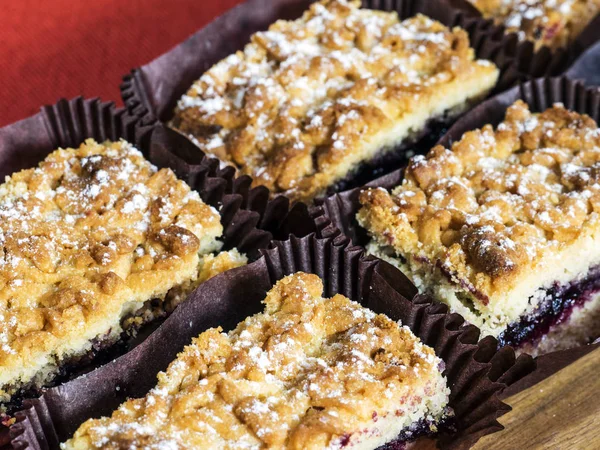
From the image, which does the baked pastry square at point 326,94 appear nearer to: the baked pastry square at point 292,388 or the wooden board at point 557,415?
the baked pastry square at point 292,388

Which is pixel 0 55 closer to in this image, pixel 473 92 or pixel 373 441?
pixel 473 92

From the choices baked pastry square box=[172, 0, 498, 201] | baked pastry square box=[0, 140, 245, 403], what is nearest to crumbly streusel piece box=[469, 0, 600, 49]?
baked pastry square box=[172, 0, 498, 201]

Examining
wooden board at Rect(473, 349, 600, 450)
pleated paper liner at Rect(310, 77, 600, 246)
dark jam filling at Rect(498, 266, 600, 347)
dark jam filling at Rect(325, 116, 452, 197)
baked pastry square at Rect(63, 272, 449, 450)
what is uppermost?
pleated paper liner at Rect(310, 77, 600, 246)

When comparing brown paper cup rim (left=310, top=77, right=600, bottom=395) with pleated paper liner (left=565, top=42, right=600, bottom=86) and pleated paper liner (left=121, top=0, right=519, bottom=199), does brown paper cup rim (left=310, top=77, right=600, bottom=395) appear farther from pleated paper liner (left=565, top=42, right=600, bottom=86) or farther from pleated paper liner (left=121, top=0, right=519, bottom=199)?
pleated paper liner (left=565, top=42, right=600, bottom=86)

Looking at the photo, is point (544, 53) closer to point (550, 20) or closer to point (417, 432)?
point (550, 20)

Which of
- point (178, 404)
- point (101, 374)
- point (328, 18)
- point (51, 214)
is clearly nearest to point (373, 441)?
point (178, 404)

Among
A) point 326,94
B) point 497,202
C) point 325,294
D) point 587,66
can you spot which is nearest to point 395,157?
point 326,94
